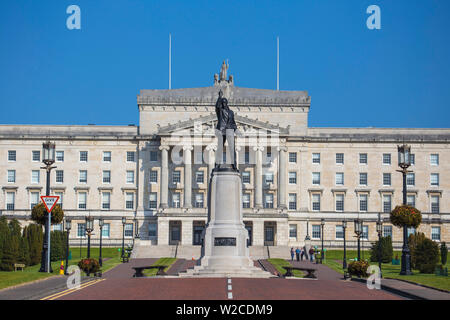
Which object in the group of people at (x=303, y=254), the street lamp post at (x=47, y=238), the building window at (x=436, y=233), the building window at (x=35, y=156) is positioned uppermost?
the building window at (x=35, y=156)

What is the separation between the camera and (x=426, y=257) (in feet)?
170

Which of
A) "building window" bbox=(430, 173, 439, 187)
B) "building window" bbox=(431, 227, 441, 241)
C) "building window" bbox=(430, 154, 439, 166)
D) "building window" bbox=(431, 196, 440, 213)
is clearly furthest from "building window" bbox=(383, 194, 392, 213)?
"building window" bbox=(430, 154, 439, 166)

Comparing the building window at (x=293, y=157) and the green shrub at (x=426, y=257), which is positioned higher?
the building window at (x=293, y=157)

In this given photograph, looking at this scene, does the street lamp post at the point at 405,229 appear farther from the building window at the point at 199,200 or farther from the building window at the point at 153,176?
the building window at the point at 153,176

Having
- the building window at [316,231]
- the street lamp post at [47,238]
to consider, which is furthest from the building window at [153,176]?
the street lamp post at [47,238]

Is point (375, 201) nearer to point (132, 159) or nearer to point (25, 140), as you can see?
point (132, 159)

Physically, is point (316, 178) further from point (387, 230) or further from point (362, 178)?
point (387, 230)

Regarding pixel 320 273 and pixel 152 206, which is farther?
pixel 152 206

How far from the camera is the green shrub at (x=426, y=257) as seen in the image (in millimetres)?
50781

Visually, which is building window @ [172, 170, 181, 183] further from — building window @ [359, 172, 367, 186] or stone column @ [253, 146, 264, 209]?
building window @ [359, 172, 367, 186]

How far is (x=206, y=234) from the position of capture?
131 ft

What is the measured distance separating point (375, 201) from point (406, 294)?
76596 mm

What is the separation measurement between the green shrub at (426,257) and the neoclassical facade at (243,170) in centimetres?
4596
